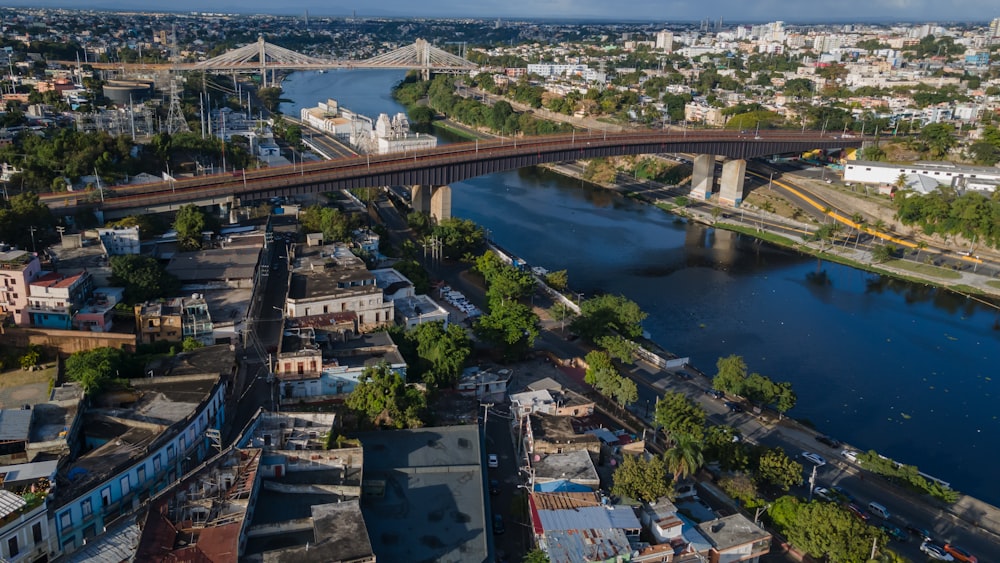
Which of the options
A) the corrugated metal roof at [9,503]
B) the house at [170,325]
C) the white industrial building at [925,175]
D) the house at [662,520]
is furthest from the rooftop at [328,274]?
the white industrial building at [925,175]

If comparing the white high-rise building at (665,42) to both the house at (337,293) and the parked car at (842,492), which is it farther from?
the parked car at (842,492)

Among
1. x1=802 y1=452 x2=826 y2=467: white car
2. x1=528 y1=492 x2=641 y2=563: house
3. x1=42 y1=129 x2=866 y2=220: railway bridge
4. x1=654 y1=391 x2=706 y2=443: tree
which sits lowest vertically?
x1=802 y1=452 x2=826 y2=467: white car

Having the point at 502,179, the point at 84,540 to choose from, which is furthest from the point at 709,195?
the point at 84,540

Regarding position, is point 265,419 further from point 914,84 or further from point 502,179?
point 914,84

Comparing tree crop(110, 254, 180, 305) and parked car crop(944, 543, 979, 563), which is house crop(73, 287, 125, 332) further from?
parked car crop(944, 543, 979, 563)

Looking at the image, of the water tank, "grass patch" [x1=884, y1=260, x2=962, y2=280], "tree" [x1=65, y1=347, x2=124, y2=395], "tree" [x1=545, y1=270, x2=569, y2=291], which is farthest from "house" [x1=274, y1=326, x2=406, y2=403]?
the water tank

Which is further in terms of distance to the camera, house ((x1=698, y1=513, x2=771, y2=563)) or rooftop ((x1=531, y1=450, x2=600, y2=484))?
rooftop ((x1=531, y1=450, x2=600, y2=484))
